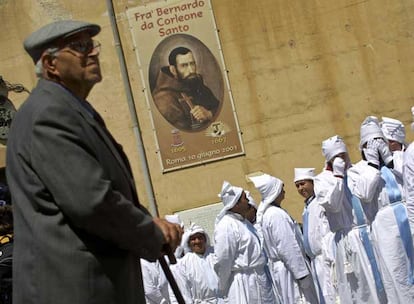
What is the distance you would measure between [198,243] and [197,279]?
0.59 m

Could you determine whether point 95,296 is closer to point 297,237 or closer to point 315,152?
point 297,237

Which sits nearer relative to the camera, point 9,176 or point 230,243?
point 9,176

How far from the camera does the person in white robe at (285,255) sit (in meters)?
13.3

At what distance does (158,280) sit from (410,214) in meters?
4.99

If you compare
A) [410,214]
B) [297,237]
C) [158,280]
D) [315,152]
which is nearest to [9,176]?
[410,214]

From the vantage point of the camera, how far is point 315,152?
Answer: 69.1ft

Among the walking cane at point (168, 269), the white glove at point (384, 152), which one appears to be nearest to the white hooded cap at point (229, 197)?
the white glove at point (384, 152)

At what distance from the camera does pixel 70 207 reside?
4.14 meters

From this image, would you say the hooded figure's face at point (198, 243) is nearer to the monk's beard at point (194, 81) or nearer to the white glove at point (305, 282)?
the white glove at point (305, 282)

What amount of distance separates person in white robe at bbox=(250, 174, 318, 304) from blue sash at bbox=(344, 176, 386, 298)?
55.1 inches

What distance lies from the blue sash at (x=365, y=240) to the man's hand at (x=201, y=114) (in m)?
9.38

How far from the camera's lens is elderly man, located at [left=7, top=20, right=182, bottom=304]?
13.7ft

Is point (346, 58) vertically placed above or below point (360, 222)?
above

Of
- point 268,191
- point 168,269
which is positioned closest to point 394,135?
point 268,191
